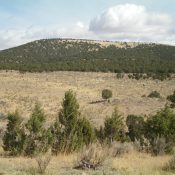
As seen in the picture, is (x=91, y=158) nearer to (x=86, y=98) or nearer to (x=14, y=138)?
(x=14, y=138)

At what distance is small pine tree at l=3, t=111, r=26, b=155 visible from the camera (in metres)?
13.3

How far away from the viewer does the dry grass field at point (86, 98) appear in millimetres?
8977

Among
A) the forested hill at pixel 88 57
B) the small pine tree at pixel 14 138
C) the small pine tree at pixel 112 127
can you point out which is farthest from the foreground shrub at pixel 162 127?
the forested hill at pixel 88 57

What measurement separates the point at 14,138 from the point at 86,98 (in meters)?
37.5

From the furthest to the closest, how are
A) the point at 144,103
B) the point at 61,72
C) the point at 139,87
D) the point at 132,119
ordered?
the point at 61,72
the point at 139,87
the point at 144,103
the point at 132,119

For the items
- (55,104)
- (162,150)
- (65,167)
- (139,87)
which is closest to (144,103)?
(55,104)

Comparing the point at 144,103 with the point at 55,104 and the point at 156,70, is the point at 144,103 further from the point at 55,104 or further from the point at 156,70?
the point at 156,70

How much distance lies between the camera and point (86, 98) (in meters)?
51.5

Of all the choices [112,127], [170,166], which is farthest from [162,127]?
[170,166]

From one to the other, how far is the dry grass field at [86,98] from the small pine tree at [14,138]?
95.0 inches

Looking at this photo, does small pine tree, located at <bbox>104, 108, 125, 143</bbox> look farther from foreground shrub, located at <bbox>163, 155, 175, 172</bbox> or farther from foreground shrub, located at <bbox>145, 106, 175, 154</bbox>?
foreground shrub, located at <bbox>163, 155, 175, 172</bbox>

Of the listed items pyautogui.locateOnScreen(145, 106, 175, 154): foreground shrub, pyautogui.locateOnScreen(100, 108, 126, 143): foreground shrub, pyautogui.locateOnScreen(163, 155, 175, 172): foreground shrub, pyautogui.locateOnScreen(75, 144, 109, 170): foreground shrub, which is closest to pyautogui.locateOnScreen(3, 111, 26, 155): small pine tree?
pyautogui.locateOnScreen(100, 108, 126, 143): foreground shrub

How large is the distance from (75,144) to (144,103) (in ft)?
98.1

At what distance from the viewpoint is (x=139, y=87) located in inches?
2499
